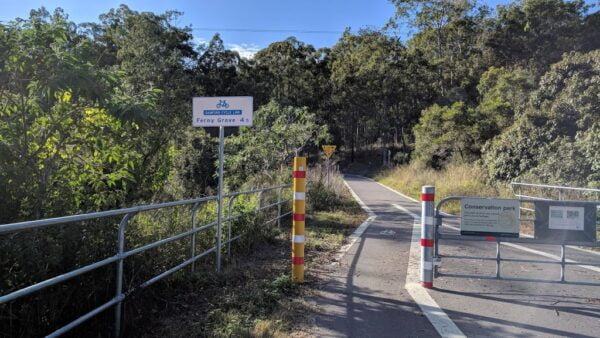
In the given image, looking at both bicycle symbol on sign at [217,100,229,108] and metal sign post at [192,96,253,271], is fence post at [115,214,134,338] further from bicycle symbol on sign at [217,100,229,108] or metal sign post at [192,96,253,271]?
bicycle symbol on sign at [217,100,229,108]

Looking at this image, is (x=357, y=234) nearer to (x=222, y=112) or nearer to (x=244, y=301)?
(x=222, y=112)

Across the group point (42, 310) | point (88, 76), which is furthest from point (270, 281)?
point (88, 76)

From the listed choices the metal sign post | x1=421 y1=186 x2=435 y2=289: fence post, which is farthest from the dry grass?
the metal sign post

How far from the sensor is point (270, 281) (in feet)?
20.8

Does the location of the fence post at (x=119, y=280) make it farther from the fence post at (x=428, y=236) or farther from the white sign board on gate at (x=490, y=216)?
the white sign board on gate at (x=490, y=216)

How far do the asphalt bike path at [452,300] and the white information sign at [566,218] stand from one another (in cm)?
86

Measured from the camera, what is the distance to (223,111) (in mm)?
6711

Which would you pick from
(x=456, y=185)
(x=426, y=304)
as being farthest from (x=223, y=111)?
(x=456, y=185)

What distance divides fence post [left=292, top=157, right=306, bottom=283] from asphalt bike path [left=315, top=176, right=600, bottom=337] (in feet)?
1.52

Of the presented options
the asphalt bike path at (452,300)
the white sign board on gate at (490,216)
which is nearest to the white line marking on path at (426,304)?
the asphalt bike path at (452,300)

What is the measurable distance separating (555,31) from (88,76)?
5304 centimetres

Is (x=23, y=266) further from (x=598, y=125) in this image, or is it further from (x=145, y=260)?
(x=598, y=125)

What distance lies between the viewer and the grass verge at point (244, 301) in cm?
458

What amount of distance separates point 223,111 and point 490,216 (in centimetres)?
404
